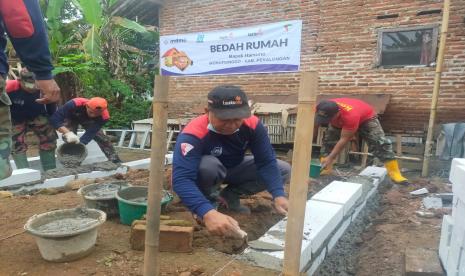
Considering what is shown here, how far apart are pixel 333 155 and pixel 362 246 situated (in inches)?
84.2

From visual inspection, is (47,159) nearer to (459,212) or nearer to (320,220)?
(320,220)

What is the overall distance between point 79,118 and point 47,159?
Result: 28.4 inches

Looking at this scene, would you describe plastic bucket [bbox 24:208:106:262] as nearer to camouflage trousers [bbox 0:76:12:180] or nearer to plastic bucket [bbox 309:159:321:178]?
camouflage trousers [bbox 0:76:12:180]

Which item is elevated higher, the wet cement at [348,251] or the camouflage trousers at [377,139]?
the camouflage trousers at [377,139]

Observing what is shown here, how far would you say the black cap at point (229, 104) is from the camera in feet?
7.20

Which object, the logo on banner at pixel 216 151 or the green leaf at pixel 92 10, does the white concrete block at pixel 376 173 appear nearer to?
the logo on banner at pixel 216 151

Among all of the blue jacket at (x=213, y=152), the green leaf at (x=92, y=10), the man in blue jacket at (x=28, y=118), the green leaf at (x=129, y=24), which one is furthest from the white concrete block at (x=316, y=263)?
the green leaf at (x=129, y=24)

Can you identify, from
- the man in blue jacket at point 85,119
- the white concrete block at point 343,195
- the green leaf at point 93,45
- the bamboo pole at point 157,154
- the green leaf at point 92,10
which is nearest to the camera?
the bamboo pole at point 157,154

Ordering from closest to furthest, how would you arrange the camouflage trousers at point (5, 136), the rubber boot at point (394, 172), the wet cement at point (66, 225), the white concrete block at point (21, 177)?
the camouflage trousers at point (5, 136)
the wet cement at point (66, 225)
the white concrete block at point (21, 177)
the rubber boot at point (394, 172)

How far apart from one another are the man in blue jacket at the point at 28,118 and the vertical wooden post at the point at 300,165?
3757mm

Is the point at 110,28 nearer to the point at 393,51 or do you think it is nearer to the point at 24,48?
the point at 393,51

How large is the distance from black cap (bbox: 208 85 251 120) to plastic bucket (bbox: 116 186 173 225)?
3.14 feet

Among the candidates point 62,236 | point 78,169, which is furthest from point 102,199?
point 78,169

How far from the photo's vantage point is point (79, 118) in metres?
5.25
